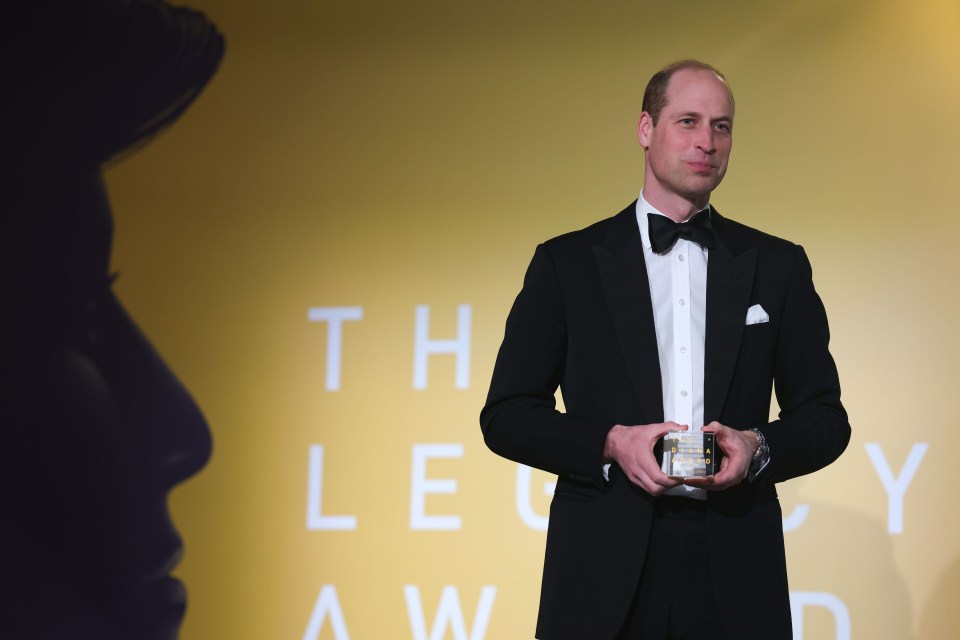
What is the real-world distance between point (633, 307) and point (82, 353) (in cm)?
208

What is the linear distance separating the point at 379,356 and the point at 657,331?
169cm

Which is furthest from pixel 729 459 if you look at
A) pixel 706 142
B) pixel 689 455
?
pixel 706 142

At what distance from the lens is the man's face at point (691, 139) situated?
1825mm

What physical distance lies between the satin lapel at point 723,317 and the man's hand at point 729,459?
108 millimetres

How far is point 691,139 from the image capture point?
183 centimetres

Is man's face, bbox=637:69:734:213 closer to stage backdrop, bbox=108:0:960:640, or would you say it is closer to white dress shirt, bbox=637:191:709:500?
white dress shirt, bbox=637:191:709:500

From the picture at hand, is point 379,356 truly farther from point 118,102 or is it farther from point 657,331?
point 657,331

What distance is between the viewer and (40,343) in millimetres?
3373

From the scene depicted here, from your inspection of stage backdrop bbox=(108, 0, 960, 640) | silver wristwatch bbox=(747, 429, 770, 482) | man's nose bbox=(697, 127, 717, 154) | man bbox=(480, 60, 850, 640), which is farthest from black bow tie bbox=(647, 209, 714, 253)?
stage backdrop bbox=(108, 0, 960, 640)

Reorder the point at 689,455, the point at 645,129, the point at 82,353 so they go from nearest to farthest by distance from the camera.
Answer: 1. the point at 689,455
2. the point at 645,129
3. the point at 82,353

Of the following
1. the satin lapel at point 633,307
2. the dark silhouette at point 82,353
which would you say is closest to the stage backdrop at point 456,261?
the dark silhouette at point 82,353

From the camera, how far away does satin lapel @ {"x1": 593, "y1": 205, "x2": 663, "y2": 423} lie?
1724mm

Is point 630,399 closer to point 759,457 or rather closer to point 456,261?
point 759,457

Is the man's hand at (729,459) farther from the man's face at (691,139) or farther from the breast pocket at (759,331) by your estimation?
the man's face at (691,139)
